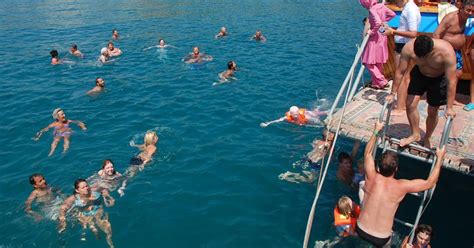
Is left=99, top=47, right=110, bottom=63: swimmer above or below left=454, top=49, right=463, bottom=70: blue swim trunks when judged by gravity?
below

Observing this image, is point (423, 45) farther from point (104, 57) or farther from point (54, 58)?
point (54, 58)

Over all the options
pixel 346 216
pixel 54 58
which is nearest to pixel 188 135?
pixel 346 216

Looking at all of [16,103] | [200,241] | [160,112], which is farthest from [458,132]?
[16,103]

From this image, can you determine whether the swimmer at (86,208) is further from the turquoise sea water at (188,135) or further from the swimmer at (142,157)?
the swimmer at (142,157)

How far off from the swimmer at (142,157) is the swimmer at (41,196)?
1729mm

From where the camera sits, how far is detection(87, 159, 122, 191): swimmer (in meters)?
10.7

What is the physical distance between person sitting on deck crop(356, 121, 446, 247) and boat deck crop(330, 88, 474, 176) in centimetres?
125

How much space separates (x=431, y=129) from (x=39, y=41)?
27.8 metres

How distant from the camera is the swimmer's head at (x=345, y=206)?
7.97 metres

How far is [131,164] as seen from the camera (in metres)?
11.7

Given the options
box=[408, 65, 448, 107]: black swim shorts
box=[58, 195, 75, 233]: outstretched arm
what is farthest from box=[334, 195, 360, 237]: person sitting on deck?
box=[58, 195, 75, 233]: outstretched arm

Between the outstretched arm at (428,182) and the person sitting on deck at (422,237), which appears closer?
the outstretched arm at (428,182)

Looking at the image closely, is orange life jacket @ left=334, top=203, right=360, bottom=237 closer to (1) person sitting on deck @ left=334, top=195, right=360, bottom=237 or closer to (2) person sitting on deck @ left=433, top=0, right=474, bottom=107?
(1) person sitting on deck @ left=334, top=195, right=360, bottom=237

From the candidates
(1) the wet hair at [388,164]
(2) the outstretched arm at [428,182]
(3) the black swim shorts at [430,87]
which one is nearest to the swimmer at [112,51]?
(3) the black swim shorts at [430,87]
